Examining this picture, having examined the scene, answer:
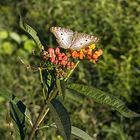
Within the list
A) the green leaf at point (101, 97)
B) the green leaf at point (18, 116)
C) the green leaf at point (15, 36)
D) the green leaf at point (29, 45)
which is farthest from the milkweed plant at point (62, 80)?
the green leaf at point (15, 36)

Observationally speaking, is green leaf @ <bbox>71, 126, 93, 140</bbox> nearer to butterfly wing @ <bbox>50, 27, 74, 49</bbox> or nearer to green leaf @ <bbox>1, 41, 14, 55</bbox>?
butterfly wing @ <bbox>50, 27, 74, 49</bbox>

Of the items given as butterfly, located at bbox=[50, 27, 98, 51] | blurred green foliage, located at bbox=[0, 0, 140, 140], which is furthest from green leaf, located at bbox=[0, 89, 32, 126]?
blurred green foliage, located at bbox=[0, 0, 140, 140]

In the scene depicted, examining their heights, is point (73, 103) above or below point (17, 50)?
below

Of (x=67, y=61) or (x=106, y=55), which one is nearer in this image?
(x=67, y=61)

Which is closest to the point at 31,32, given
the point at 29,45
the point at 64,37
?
the point at 64,37

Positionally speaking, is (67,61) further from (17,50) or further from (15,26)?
(15,26)

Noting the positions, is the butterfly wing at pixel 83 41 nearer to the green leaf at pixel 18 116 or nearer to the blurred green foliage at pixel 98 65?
the green leaf at pixel 18 116

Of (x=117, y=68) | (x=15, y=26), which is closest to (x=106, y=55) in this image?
(x=117, y=68)

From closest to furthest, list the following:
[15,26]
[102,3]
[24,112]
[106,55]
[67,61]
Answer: [67,61] < [24,112] < [106,55] < [102,3] < [15,26]
